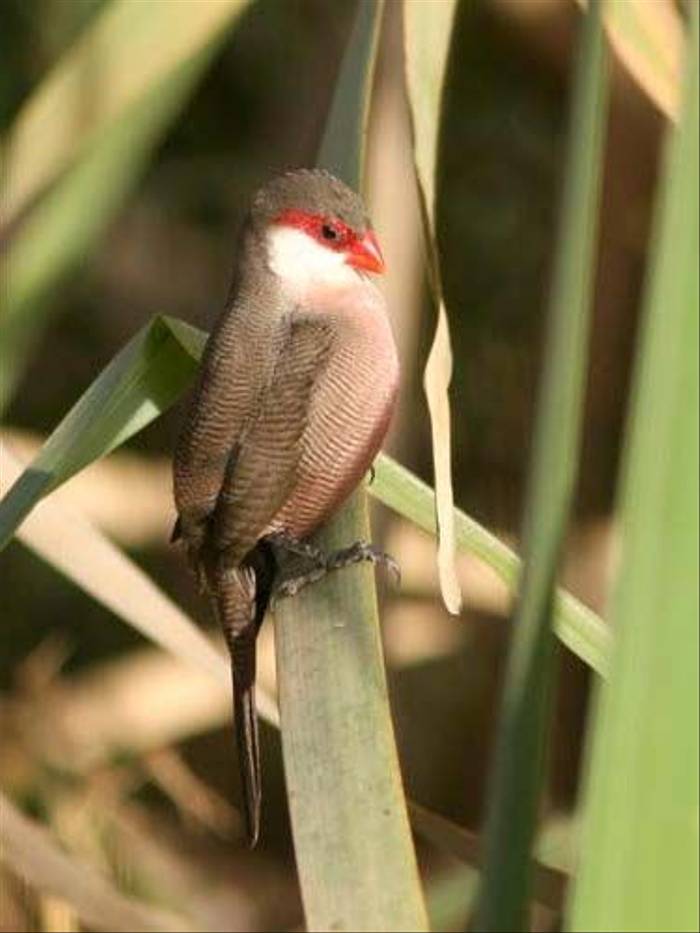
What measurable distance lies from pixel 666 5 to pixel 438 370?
2.00 feet

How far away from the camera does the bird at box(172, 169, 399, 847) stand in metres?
1.48

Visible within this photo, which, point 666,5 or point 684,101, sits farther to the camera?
point 666,5

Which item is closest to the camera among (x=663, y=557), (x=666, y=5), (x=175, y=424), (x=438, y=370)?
(x=663, y=557)

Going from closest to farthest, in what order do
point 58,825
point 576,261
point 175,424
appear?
1. point 576,261
2. point 58,825
3. point 175,424

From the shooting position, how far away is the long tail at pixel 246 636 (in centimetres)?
154

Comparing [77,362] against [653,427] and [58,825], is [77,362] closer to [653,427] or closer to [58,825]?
[58,825]

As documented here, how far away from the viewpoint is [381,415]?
1.52m

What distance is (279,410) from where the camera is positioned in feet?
5.07

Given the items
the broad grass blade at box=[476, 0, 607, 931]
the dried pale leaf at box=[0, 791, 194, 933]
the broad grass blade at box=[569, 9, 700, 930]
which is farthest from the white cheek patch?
the broad grass blade at box=[569, 9, 700, 930]

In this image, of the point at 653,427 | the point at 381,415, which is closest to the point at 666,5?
the point at 381,415

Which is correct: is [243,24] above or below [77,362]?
above

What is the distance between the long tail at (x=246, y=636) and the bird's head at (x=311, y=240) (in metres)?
0.20

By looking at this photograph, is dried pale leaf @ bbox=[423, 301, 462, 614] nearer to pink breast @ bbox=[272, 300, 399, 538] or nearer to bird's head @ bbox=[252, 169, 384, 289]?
pink breast @ bbox=[272, 300, 399, 538]

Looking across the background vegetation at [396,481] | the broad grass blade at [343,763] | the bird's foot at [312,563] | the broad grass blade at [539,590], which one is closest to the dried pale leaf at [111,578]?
the background vegetation at [396,481]
